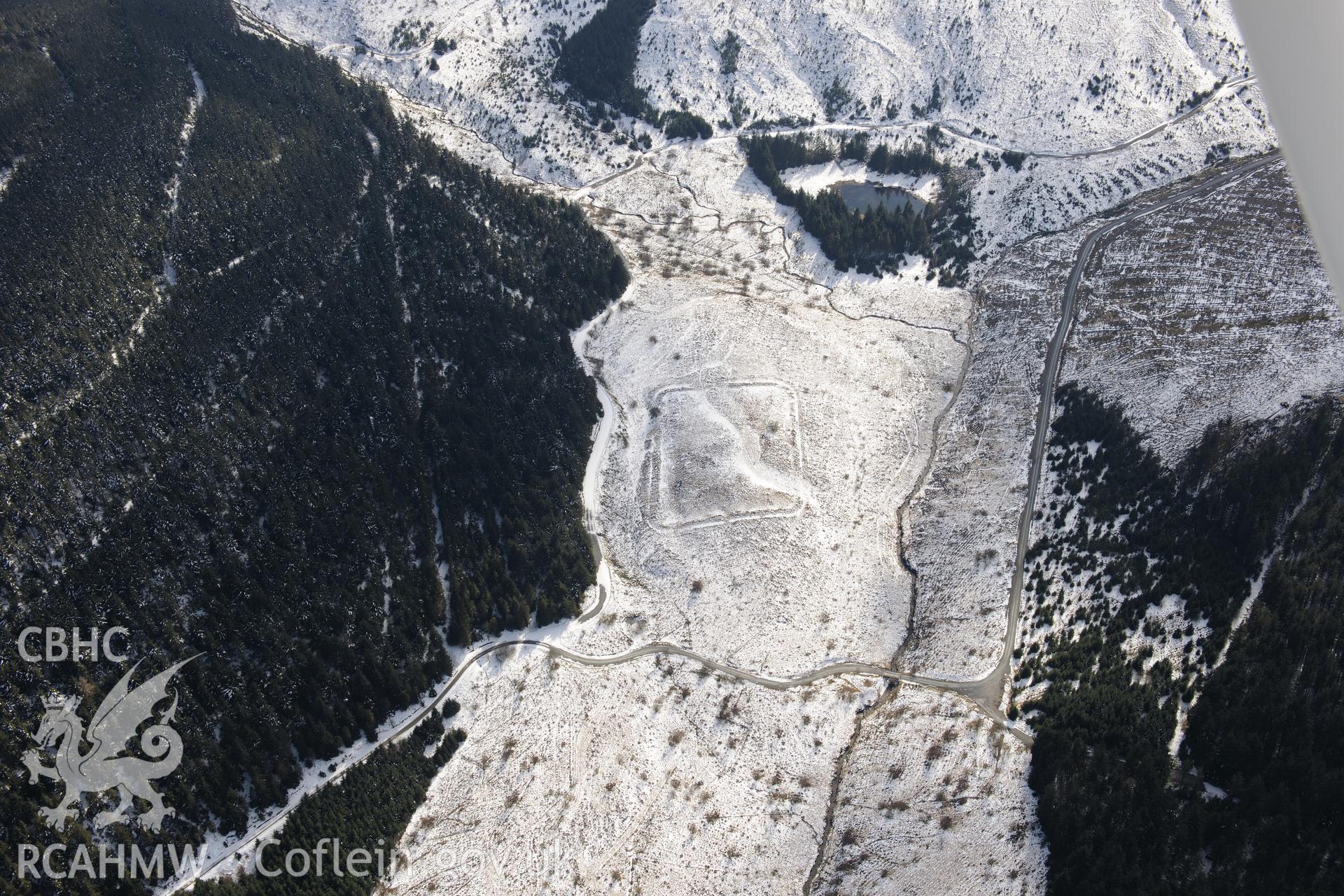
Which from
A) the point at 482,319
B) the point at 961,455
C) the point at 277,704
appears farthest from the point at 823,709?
the point at 482,319

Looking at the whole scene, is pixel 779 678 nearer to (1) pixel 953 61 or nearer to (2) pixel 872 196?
(2) pixel 872 196

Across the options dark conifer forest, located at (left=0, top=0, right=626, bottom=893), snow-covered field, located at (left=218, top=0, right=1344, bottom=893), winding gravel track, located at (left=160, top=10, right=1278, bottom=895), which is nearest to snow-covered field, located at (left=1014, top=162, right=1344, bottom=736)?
snow-covered field, located at (left=218, top=0, right=1344, bottom=893)

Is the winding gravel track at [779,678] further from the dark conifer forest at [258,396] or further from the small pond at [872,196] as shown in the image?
the small pond at [872,196]

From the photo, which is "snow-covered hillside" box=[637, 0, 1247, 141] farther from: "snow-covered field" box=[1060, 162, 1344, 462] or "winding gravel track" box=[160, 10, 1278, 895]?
"winding gravel track" box=[160, 10, 1278, 895]

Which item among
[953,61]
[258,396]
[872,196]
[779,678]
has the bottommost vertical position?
[779,678]

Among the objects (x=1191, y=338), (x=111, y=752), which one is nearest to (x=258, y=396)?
(x=111, y=752)

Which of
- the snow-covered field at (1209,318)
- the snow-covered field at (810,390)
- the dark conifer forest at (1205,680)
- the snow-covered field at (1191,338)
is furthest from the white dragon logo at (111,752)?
the snow-covered field at (1209,318)
